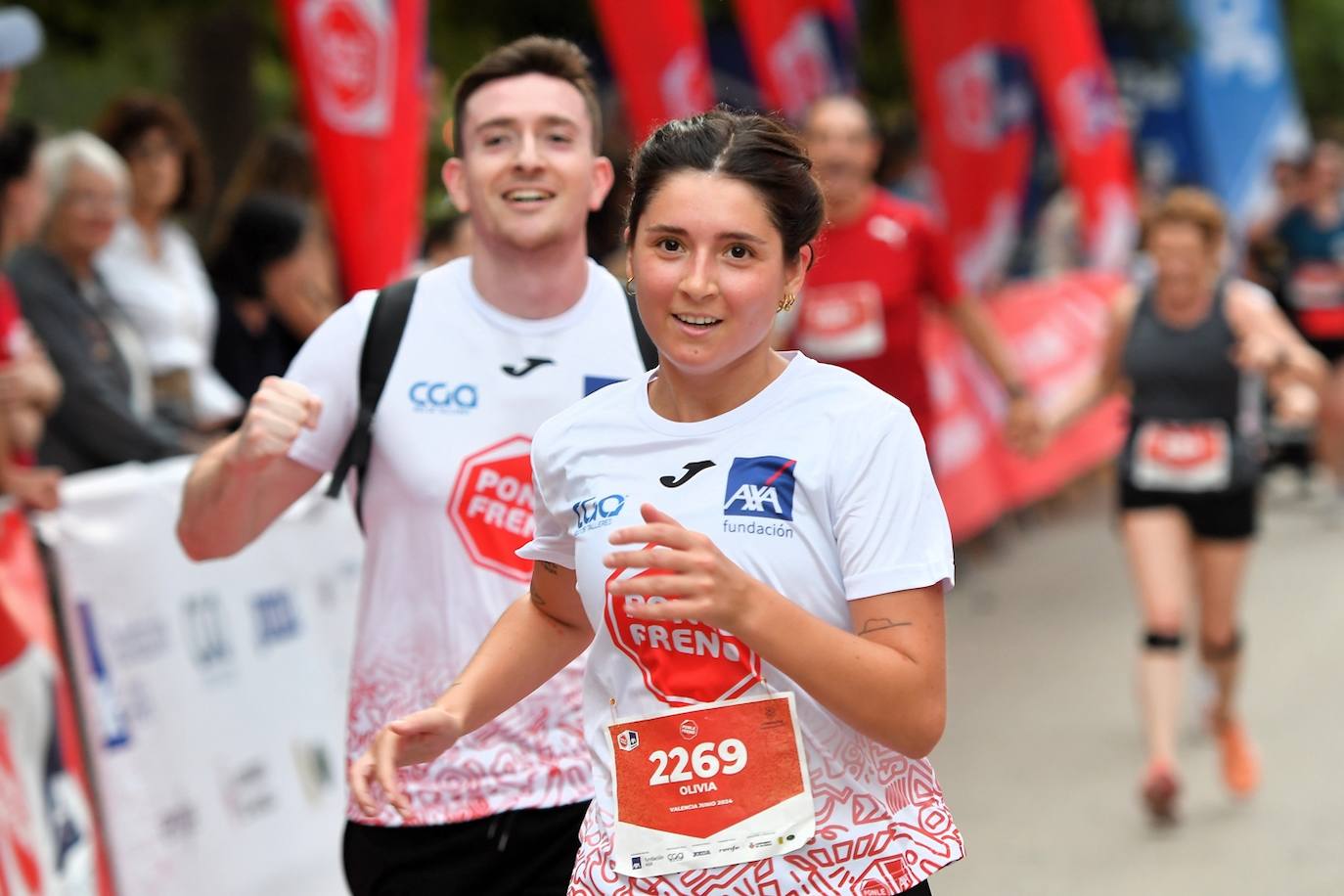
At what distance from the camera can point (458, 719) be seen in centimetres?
284

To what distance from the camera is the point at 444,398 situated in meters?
3.60

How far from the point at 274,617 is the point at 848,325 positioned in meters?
2.68

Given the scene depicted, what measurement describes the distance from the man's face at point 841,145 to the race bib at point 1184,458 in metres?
1.44

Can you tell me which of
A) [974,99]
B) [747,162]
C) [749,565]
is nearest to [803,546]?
[749,565]

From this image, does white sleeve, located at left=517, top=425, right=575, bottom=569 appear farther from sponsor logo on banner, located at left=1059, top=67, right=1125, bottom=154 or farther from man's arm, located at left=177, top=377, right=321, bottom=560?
sponsor logo on banner, located at left=1059, top=67, right=1125, bottom=154

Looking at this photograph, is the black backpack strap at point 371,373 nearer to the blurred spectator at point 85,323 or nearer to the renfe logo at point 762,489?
the renfe logo at point 762,489

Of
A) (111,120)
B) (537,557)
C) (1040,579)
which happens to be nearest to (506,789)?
(537,557)

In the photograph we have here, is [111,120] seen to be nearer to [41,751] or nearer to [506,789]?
[41,751]

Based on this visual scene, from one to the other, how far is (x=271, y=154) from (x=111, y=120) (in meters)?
0.62

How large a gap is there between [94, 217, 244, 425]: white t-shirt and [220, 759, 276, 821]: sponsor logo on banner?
148 centimetres

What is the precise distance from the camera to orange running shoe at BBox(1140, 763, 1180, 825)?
6.77 m

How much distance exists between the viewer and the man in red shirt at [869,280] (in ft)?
24.8

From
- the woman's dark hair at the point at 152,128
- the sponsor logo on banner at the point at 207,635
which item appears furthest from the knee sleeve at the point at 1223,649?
the woman's dark hair at the point at 152,128

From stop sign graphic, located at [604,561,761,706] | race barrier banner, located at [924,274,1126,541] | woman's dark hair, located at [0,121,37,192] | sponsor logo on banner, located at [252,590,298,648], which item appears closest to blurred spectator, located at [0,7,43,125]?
woman's dark hair, located at [0,121,37,192]
